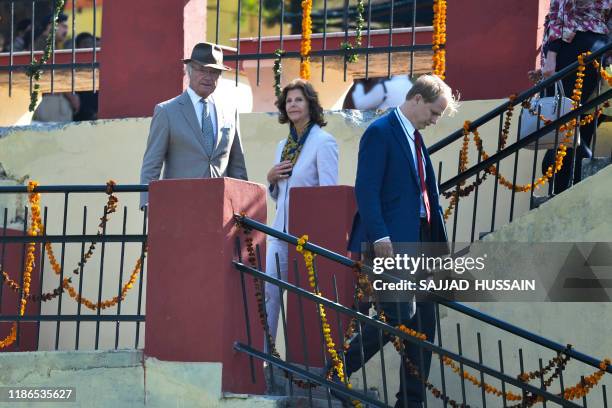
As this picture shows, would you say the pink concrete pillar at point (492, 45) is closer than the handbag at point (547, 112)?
No

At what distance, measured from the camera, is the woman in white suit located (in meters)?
9.27

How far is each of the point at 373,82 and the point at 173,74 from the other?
148 inches

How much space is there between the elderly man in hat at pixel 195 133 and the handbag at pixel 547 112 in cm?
188

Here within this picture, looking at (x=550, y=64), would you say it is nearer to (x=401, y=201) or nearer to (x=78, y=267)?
(x=401, y=201)

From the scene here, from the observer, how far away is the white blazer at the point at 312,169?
9281mm

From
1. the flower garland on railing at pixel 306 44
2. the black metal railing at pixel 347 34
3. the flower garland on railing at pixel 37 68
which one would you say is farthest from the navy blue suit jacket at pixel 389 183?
the flower garland on railing at pixel 37 68

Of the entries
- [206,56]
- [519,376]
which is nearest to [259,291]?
[519,376]

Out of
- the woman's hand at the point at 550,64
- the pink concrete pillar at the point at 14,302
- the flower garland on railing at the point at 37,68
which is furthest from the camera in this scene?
the flower garland on railing at the point at 37,68

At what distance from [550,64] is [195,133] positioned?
2.49 metres

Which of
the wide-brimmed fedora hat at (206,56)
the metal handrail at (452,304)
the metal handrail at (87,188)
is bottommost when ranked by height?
the metal handrail at (452,304)

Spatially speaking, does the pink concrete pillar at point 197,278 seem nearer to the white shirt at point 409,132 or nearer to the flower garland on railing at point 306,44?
the white shirt at point 409,132

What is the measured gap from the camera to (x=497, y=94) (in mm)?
11258

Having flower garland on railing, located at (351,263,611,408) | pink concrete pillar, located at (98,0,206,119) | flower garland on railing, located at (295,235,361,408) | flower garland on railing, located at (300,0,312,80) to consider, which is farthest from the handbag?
pink concrete pillar, located at (98,0,206,119)

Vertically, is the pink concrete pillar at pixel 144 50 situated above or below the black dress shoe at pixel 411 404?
above
